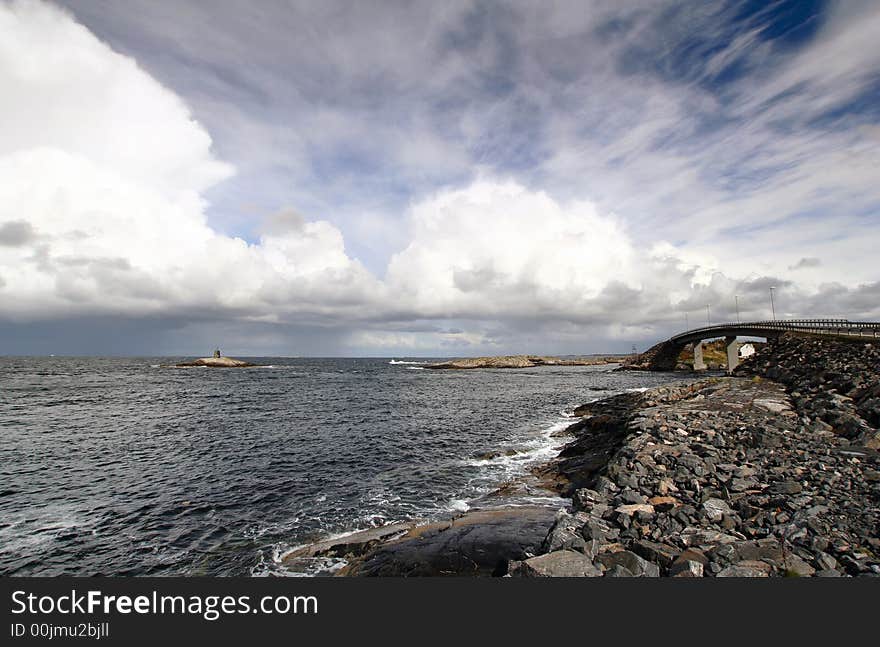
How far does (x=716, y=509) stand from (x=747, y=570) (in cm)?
371

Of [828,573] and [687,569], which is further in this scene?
[687,569]

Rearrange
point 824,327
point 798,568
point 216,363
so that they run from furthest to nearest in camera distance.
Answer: point 216,363 < point 824,327 < point 798,568

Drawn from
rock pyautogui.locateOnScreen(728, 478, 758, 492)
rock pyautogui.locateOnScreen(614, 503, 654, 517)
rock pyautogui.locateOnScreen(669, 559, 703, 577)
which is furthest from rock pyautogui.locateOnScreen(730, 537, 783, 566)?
rock pyautogui.locateOnScreen(728, 478, 758, 492)

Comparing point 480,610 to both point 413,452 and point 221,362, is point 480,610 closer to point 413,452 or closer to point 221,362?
point 413,452

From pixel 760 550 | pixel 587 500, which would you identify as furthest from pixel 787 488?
pixel 587 500

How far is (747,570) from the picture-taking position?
8305 mm

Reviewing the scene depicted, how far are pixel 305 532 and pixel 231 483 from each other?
8834mm

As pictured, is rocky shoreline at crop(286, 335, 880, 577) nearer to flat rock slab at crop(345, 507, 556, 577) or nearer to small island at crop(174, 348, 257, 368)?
flat rock slab at crop(345, 507, 556, 577)

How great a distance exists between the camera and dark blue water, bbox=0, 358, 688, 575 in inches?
603

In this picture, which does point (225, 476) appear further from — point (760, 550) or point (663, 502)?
point (760, 550)

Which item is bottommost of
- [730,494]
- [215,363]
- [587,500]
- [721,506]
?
[587,500]

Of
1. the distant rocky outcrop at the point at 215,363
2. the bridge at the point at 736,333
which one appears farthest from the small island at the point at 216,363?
the bridge at the point at 736,333

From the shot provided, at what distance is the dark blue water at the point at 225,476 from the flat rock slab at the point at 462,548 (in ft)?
10.3

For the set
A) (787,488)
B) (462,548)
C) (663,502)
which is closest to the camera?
(462,548)
